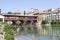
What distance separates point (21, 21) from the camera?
6053cm

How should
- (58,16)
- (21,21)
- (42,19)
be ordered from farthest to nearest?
(58,16) < (42,19) < (21,21)

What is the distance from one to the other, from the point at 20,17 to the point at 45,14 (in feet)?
48.1

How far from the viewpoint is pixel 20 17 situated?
61594mm

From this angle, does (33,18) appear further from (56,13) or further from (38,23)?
(56,13)

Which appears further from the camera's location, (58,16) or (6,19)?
(58,16)

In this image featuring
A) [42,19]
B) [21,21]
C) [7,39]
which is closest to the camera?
[7,39]

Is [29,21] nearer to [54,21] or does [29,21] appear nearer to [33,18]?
[33,18]

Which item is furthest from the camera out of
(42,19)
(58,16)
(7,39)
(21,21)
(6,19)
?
(58,16)

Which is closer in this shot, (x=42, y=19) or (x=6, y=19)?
(x=6, y=19)

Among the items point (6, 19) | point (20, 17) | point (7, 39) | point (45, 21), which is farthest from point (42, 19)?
point (7, 39)

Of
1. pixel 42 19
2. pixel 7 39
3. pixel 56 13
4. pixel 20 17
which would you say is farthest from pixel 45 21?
pixel 7 39

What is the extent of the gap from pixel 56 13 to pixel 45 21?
1248 centimetres

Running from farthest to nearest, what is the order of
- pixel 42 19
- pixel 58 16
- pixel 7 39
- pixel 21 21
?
pixel 58 16
pixel 42 19
pixel 21 21
pixel 7 39

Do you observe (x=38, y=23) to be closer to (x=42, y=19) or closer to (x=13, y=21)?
(x=42, y=19)
